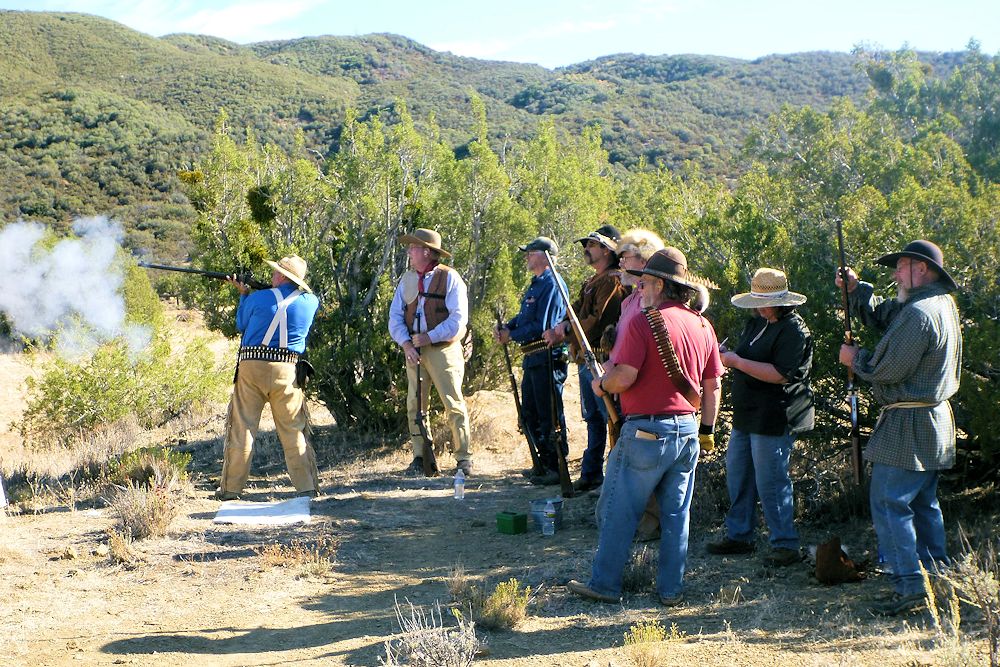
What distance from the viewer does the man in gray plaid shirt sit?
4922 millimetres

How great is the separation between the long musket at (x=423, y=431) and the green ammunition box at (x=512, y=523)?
66.6 inches

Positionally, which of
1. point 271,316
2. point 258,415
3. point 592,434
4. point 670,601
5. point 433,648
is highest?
point 271,316

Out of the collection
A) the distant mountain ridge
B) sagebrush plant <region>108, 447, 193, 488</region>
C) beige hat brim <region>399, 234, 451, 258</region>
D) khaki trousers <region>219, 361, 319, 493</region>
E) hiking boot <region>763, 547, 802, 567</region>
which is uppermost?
the distant mountain ridge

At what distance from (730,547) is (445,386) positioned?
10.9 ft

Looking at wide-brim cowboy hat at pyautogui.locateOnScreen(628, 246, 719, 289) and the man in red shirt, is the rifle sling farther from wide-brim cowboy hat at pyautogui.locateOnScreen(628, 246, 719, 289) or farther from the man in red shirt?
wide-brim cowboy hat at pyautogui.locateOnScreen(628, 246, 719, 289)

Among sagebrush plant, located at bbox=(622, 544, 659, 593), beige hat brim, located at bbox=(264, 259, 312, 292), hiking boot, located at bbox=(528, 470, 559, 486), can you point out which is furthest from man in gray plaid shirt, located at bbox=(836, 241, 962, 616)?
beige hat brim, located at bbox=(264, 259, 312, 292)

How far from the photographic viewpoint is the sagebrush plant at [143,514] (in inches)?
269

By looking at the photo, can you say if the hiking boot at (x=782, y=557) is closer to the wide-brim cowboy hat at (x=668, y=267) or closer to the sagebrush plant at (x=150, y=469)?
the wide-brim cowboy hat at (x=668, y=267)

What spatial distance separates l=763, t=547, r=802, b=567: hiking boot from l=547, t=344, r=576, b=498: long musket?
83.7 inches

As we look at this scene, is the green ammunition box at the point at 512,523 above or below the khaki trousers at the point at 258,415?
below

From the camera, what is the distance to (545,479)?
27.6 ft

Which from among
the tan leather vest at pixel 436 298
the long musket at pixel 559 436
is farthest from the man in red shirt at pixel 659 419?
the tan leather vest at pixel 436 298

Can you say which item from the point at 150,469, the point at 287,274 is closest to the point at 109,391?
the point at 150,469

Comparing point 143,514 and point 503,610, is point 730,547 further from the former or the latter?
point 143,514
